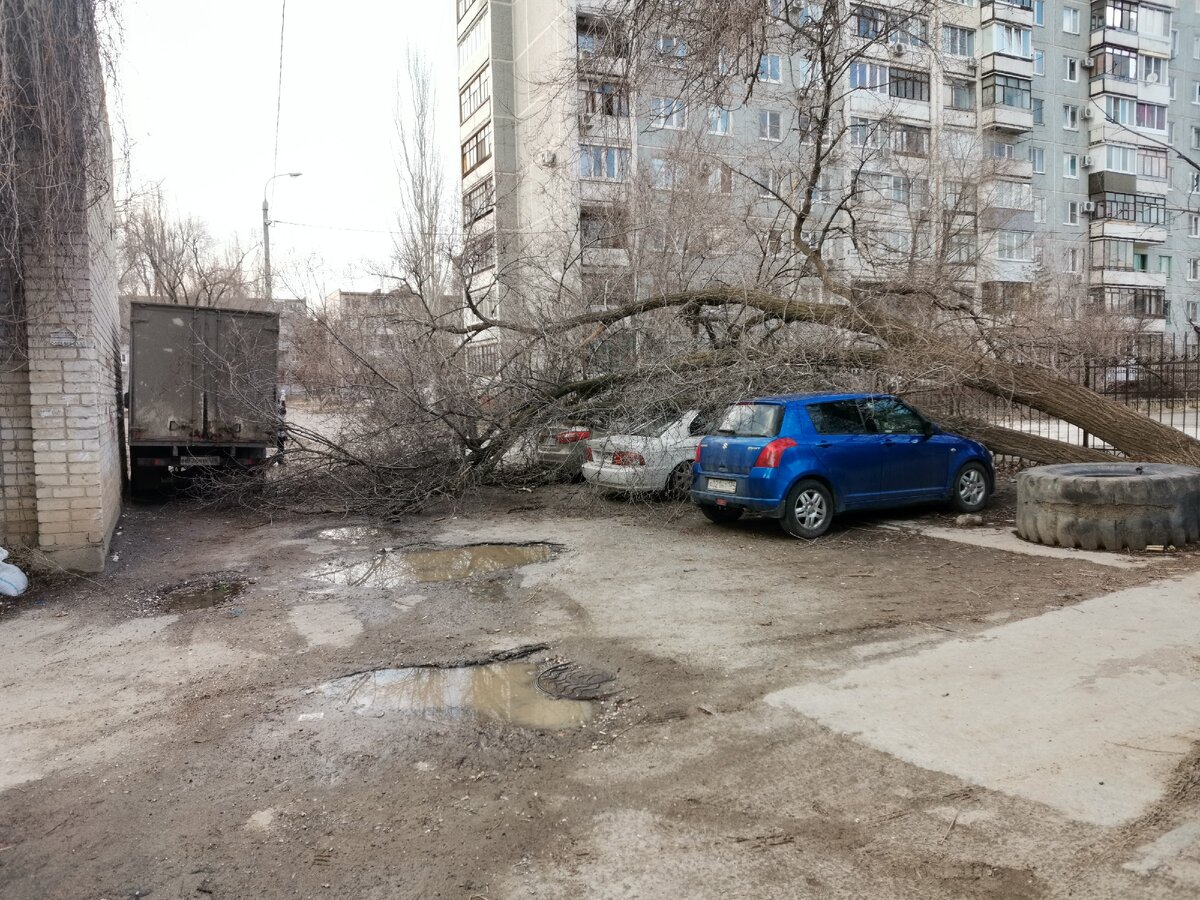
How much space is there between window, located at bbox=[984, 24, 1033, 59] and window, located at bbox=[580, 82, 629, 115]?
126 feet

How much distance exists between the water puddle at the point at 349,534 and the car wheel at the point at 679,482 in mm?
3908

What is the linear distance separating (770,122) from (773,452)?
29628 mm

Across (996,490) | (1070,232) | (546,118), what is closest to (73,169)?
(546,118)

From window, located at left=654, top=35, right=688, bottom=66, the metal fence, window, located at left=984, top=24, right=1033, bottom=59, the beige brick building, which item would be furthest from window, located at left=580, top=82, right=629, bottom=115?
window, located at left=984, top=24, right=1033, bottom=59

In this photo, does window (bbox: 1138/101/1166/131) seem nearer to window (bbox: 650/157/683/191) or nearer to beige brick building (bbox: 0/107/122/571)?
window (bbox: 650/157/683/191)

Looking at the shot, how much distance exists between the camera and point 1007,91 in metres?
40.2

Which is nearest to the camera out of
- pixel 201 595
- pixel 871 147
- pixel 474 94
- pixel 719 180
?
pixel 201 595

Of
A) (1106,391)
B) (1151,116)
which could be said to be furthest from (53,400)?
(1151,116)

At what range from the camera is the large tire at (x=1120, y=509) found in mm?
7836

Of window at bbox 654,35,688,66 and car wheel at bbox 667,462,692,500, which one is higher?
window at bbox 654,35,688,66

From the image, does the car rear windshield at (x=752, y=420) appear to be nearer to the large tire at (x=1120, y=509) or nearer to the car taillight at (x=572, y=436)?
the large tire at (x=1120, y=509)

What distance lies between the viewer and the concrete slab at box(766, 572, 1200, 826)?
3.51 meters

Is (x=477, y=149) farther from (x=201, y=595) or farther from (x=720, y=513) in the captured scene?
(x=201, y=595)

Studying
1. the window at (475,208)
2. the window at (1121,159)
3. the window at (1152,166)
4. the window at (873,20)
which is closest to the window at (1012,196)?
the window at (1121,159)
